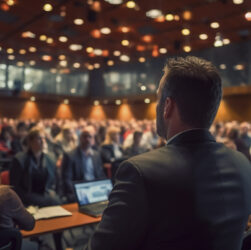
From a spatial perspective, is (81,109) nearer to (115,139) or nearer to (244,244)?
(115,139)

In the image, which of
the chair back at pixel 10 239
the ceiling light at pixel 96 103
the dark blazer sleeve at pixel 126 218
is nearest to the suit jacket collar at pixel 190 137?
the dark blazer sleeve at pixel 126 218

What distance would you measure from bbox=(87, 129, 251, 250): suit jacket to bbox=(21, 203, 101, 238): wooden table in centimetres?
176

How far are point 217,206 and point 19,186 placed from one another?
3.57 metres

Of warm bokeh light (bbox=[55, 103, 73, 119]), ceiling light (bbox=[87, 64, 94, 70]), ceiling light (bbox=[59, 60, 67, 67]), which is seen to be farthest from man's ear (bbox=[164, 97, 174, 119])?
warm bokeh light (bbox=[55, 103, 73, 119])

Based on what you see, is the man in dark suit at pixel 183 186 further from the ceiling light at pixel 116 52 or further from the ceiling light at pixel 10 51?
the ceiling light at pixel 10 51

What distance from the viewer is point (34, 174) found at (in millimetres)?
4262

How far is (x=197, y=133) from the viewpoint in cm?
110

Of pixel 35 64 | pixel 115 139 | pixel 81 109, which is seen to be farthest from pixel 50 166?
pixel 81 109

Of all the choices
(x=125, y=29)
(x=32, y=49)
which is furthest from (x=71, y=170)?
(x=32, y=49)

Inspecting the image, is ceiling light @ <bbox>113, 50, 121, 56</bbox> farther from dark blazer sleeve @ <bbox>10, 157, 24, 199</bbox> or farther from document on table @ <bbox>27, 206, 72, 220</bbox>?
document on table @ <bbox>27, 206, 72, 220</bbox>

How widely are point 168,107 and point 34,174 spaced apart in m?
3.46

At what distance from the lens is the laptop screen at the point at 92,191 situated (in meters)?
3.31

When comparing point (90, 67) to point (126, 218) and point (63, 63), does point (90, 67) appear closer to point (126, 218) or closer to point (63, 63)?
point (63, 63)

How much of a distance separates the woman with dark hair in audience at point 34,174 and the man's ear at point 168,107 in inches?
133
